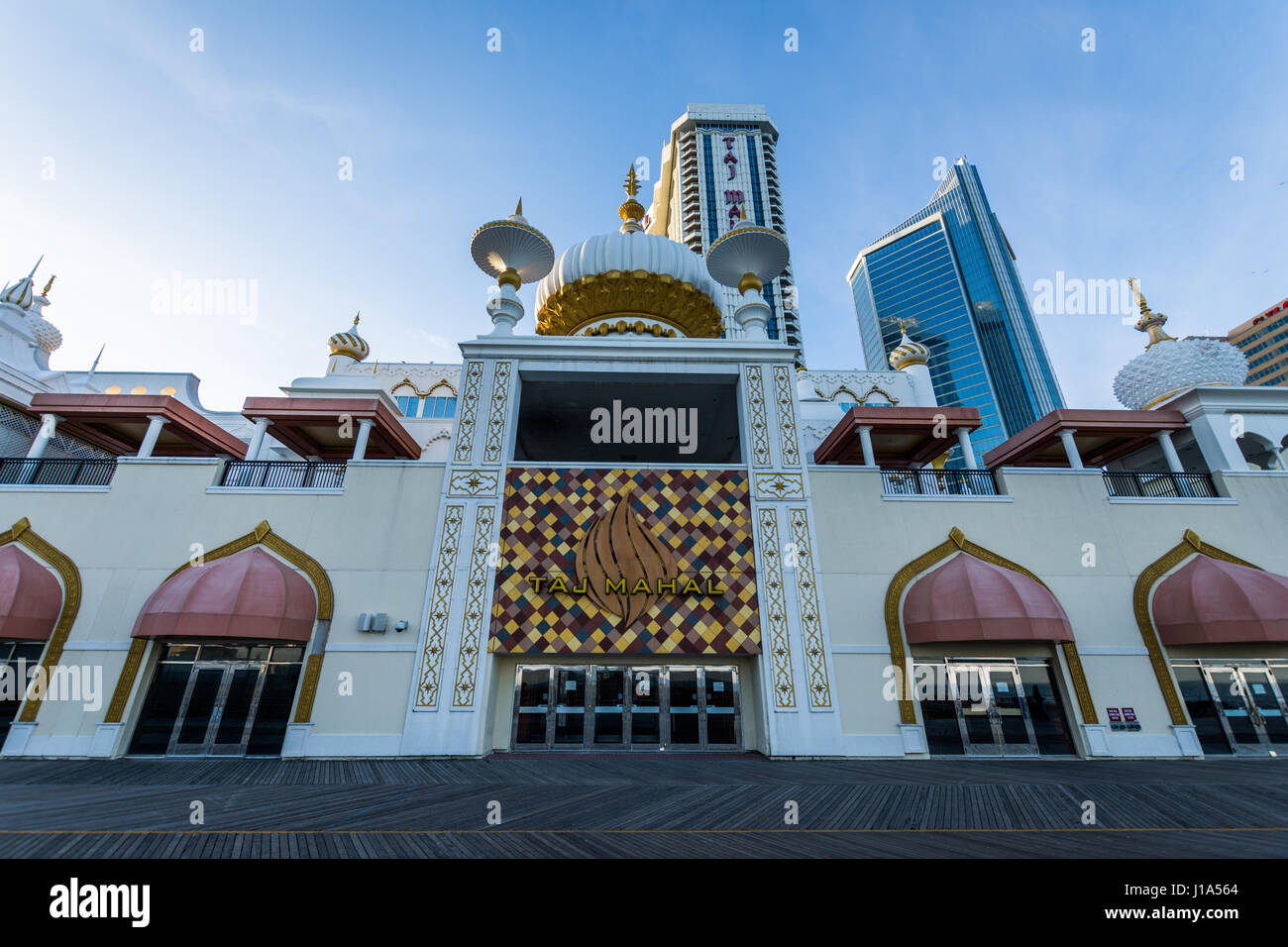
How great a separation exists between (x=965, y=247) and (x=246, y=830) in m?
133

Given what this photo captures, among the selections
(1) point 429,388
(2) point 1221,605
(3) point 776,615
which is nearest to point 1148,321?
(2) point 1221,605

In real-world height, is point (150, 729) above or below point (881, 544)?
below

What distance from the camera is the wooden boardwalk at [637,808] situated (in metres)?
4.64

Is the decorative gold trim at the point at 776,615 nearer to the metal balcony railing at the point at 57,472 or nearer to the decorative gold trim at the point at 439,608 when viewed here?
Result: the decorative gold trim at the point at 439,608

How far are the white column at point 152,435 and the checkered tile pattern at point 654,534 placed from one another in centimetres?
822

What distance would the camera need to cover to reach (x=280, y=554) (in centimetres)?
1091

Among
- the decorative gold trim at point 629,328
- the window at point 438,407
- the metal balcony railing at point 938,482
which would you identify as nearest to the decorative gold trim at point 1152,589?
the metal balcony railing at point 938,482

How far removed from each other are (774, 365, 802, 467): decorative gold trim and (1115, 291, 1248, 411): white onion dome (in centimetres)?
1008

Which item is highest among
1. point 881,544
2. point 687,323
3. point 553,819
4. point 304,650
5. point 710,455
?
point 687,323

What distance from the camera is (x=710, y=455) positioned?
53.6 feet

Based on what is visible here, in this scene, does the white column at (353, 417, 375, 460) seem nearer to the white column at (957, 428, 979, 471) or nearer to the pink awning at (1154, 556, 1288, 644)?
the white column at (957, 428, 979, 471)

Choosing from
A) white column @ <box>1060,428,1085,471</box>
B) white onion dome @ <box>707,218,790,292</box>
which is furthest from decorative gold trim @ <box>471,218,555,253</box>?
white column @ <box>1060,428,1085,471</box>
